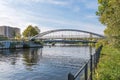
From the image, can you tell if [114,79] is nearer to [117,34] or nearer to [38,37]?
[117,34]

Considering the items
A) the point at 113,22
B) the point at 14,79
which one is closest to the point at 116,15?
the point at 113,22

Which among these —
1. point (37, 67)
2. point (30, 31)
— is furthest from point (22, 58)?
point (30, 31)

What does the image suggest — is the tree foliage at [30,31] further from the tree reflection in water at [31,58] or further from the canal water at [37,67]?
the canal water at [37,67]

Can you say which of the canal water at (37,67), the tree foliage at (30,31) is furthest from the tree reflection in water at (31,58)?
the tree foliage at (30,31)

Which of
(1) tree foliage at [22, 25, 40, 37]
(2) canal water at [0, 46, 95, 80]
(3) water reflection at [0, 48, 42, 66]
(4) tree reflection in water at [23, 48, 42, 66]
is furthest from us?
(1) tree foliage at [22, 25, 40, 37]

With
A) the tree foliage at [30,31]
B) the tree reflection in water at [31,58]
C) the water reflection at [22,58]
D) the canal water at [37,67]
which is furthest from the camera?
the tree foliage at [30,31]

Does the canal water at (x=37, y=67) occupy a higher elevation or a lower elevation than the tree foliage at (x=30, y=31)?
lower

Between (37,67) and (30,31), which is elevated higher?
(30,31)

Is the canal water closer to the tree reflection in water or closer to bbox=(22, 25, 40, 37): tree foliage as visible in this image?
the tree reflection in water

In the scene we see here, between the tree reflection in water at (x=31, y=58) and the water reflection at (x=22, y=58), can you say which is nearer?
the tree reflection in water at (x=31, y=58)

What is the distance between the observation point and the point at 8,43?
271ft

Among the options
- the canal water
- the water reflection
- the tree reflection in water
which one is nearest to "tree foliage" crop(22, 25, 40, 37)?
the water reflection

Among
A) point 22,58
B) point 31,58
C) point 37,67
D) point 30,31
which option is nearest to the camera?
point 37,67

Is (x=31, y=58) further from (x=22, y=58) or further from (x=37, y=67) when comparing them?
(x=37, y=67)
